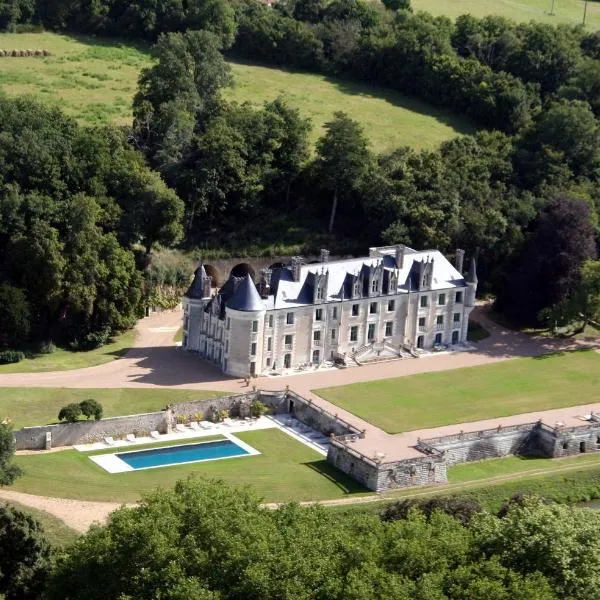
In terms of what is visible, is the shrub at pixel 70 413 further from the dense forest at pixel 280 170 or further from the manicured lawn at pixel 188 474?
the dense forest at pixel 280 170

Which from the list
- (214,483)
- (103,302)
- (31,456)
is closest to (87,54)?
(103,302)

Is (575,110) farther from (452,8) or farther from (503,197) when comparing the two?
(452,8)

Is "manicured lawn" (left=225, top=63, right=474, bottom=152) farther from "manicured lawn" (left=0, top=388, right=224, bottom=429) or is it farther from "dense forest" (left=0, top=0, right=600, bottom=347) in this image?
"manicured lawn" (left=0, top=388, right=224, bottom=429)

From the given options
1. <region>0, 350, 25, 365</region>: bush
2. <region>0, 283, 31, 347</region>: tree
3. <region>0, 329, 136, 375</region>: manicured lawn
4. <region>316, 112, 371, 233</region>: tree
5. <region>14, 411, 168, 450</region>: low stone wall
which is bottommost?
<region>14, 411, 168, 450</region>: low stone wall

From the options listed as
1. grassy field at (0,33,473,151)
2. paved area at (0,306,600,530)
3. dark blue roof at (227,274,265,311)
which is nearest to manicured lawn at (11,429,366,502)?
paved area at (0,306,600,530)

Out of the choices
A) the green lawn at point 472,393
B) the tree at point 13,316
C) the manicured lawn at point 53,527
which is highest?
the tree at point 13,316

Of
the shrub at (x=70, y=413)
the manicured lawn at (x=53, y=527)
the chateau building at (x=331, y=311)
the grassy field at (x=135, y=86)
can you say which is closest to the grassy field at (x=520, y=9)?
the grassy field at (x=135, y=86)

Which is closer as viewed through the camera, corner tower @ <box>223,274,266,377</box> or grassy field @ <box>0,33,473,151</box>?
corner tower @ <box>223,274,266,377</box>
